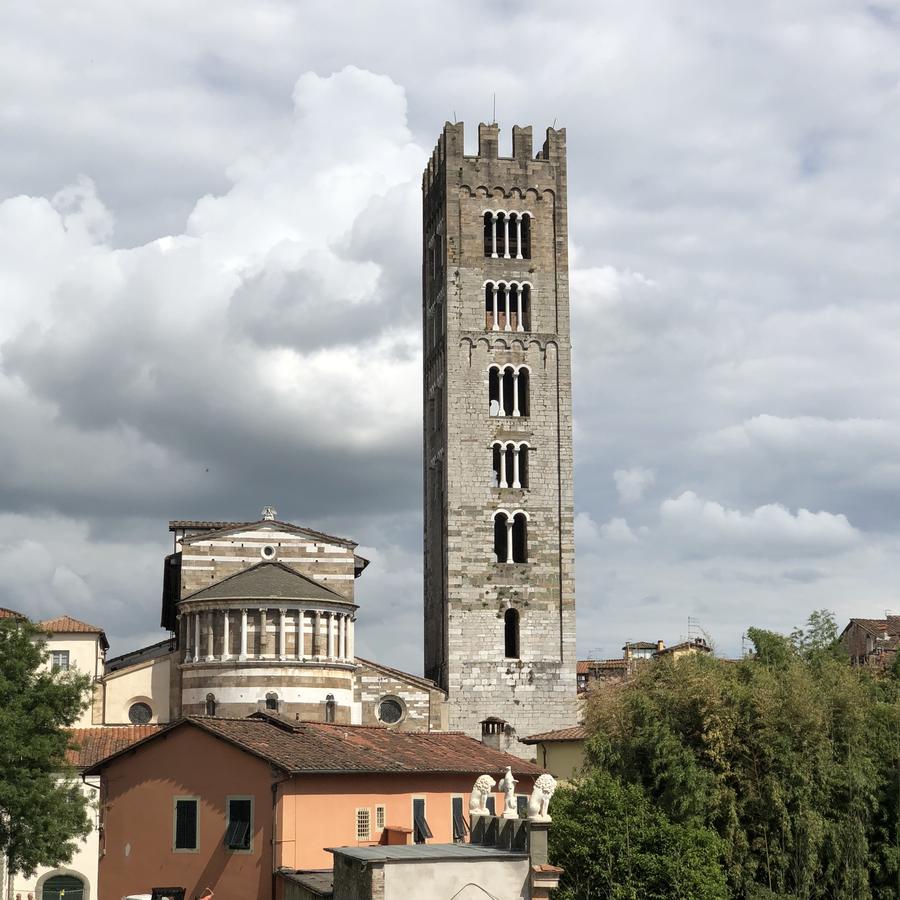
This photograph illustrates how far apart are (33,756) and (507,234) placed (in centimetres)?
3909

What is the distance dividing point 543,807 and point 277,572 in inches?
1326

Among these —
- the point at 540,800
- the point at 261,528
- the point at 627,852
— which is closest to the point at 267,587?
the point at 261,528

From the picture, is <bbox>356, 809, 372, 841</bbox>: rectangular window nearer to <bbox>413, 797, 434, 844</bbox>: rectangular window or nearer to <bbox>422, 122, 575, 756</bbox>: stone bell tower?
<bbox>413, 797, 434, 844</bbox>: rectangular window

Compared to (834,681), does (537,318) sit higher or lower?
higher

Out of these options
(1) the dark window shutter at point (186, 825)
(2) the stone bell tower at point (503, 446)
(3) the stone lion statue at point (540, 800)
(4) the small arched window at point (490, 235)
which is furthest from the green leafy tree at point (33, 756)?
(4) the small arched window at point (490, 235)

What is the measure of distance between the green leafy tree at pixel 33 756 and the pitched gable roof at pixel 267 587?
20.1 m

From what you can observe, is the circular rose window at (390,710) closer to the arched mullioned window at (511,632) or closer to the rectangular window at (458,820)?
the arched mullioned window at (511,632)

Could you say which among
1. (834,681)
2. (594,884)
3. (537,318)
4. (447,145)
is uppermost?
(447,145)

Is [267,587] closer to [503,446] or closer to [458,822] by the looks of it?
[503,446]

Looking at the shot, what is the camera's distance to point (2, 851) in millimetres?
37281

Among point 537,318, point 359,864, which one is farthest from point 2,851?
point 537,318

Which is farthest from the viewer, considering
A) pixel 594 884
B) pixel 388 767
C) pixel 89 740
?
pixel 89 740

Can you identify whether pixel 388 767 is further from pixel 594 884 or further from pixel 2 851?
pixel 2 851

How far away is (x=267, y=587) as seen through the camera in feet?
192
